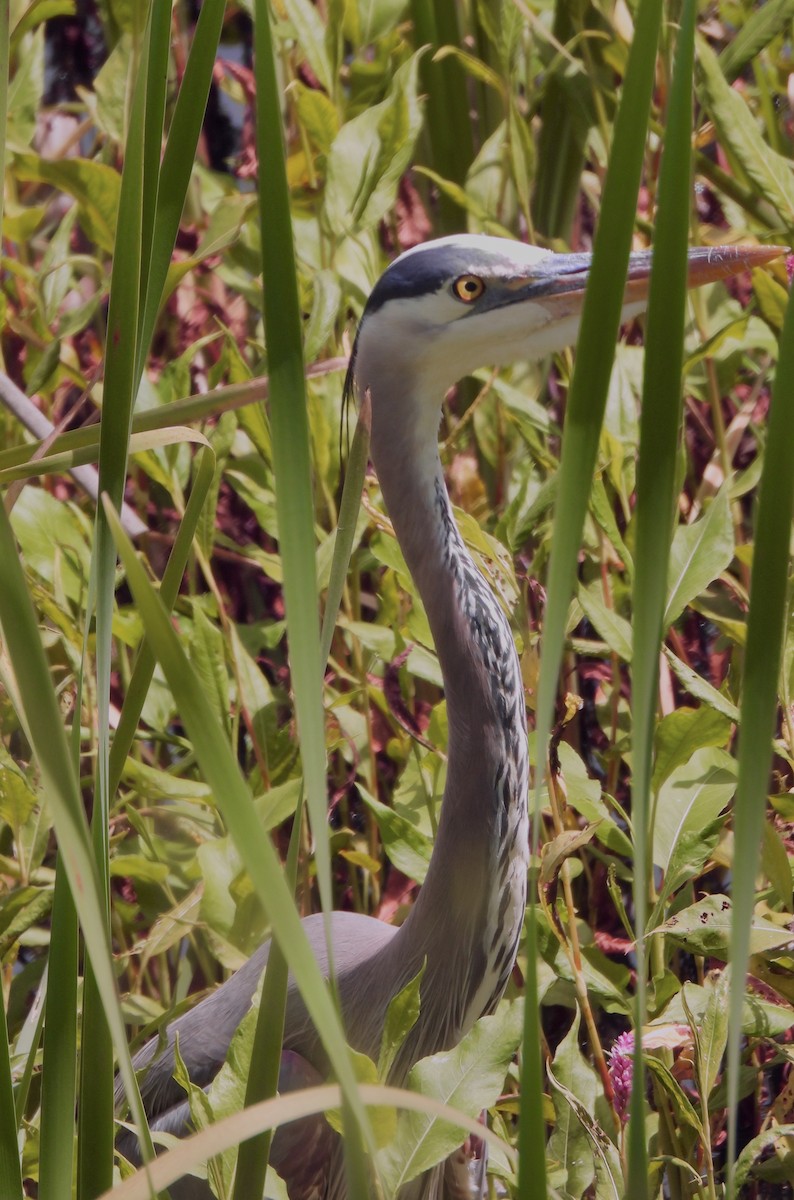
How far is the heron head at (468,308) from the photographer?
3.89ft

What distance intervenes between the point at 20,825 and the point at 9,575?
0.70 metres

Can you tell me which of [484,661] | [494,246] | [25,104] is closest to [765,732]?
[484,661]

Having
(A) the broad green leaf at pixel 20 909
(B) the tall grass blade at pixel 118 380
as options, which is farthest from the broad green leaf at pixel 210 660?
(B) the tall grass blade at pixel 118 380

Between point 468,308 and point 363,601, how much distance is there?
2.23 ft

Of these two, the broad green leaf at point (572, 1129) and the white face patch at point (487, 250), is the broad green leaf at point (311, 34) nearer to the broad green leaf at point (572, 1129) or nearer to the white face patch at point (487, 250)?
the white face patch at point (487, 250)

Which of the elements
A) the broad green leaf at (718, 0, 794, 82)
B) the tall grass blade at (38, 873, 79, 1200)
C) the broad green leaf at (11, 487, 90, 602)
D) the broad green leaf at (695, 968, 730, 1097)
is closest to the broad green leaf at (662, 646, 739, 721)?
the broad green leaf at (695, 968, 730, 1097)

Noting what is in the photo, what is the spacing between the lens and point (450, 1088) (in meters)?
0.81

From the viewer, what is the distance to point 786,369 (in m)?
0.61

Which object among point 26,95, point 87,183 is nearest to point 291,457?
point 87,183

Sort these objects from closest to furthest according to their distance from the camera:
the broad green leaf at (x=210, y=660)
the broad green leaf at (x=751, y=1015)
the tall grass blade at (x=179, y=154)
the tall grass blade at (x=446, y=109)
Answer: the tall grass blade at (x=179, y=154), the broad green leaf at (x=751, y=1015), the broad green leaf at (x=210, y=660), the tall grass blade at (x=446, y=109)

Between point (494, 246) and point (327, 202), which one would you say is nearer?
point (494, 246)

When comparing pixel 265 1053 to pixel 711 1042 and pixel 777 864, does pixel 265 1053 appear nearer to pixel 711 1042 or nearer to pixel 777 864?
pixel 711 1042

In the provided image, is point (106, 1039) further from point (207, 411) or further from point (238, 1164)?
point (207, 411)

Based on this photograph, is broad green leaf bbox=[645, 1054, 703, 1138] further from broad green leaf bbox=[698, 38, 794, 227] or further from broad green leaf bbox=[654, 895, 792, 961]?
broad green leaf bbox=[698, 38, 794, 227]
